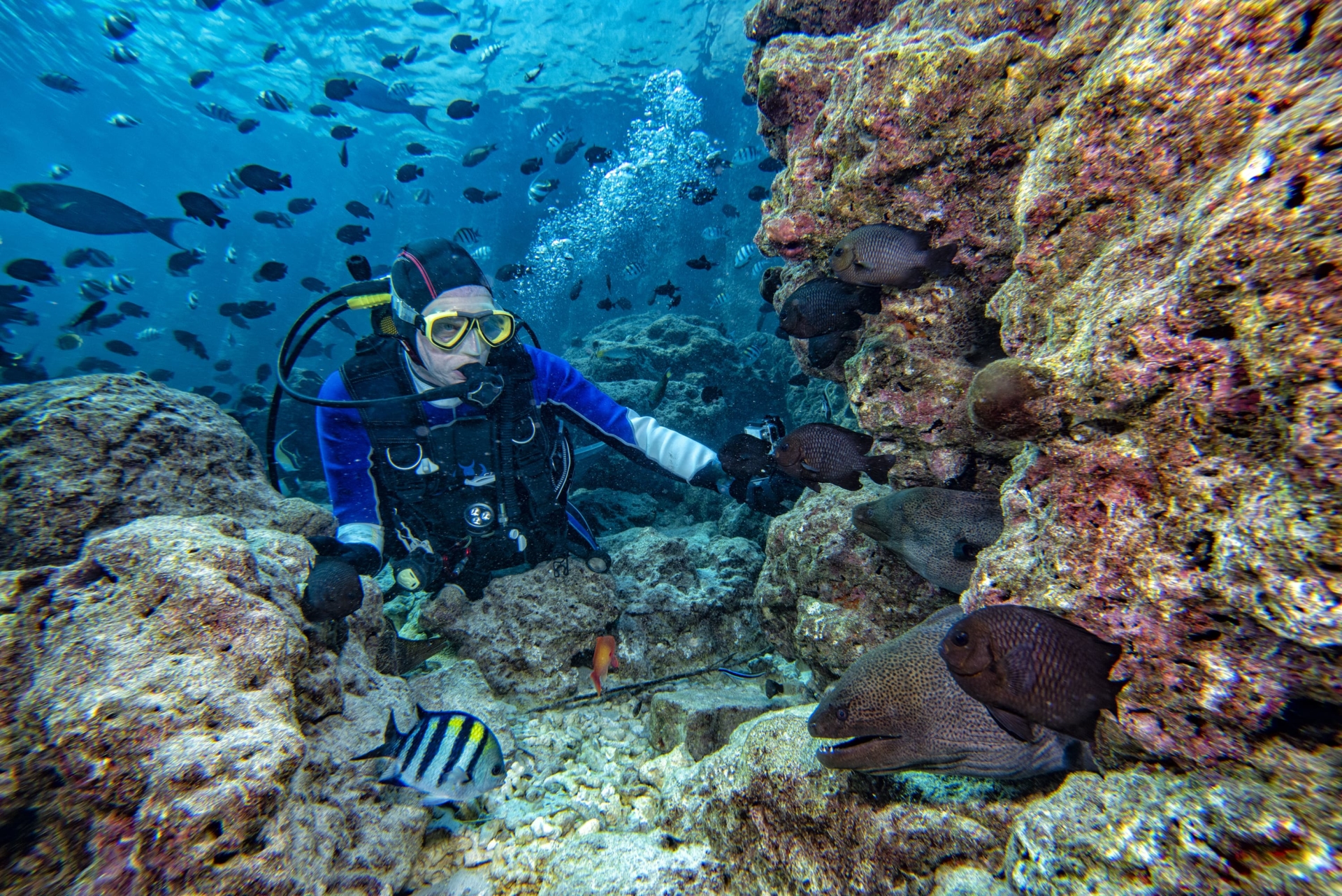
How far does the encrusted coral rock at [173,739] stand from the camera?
1442 mm

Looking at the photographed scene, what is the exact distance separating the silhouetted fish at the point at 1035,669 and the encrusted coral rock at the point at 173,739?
219 centimetres

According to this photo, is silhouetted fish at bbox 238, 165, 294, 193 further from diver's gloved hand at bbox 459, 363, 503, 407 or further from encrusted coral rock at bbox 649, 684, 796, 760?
encrusted coral rock at bbox 649, 684, 796, 760

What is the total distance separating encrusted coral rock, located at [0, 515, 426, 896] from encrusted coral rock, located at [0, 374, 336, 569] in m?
0.99

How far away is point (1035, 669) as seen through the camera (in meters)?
1.43

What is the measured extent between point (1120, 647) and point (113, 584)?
3461 millimetres

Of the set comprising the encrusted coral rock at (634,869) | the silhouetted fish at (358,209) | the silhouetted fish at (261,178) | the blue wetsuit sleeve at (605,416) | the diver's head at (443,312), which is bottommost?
the encrusted coral rock at (634,869)

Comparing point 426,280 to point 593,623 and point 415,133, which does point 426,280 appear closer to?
point 593,623

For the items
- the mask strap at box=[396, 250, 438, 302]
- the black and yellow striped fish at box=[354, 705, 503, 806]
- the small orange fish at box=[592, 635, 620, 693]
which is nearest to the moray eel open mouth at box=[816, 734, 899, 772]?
the black and yellow striped fish at box=[354, 705, 503, 806]

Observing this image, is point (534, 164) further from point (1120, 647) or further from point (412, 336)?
point (1120, 647)

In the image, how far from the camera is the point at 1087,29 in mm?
2355

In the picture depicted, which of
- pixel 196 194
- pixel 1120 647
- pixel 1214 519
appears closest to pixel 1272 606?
pixel 1214 519

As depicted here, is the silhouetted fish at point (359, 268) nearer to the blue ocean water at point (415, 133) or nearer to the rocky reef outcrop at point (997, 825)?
the rocky reef outcrop at point (997, 825)

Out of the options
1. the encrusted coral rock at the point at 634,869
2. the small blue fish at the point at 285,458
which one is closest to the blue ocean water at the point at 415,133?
the small blue fish at the point at 285,458

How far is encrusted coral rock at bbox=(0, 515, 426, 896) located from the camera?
1442mm
